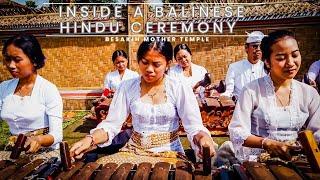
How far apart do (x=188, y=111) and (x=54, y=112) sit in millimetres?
1097

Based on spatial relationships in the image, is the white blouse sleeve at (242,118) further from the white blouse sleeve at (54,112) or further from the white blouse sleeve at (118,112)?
the white blouse sleeve at (54,112)

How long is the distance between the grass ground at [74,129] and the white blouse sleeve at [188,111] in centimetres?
298

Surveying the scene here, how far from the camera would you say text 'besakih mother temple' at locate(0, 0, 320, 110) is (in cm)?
859

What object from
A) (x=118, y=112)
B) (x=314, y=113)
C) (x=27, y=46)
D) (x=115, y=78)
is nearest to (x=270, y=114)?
(x=314, y=113)

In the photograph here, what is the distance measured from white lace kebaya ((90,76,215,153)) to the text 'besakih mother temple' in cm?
624

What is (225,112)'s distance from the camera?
6105 millimetres

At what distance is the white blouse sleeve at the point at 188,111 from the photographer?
281cm

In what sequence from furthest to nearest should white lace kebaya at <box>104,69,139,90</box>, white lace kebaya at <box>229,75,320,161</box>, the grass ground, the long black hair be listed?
white lace kebaya at <box>104,69,139,90</box> → the grass ground → the long black hair → white lace kebaya at <box>229,75,320,161</box>

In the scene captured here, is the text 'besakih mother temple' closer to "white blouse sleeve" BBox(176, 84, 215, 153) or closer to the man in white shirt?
the man in white shirt

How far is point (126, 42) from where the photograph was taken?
9.27 metres

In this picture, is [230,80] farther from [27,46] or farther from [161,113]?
[27,46]

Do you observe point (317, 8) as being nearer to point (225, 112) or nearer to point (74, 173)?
point (225, 112)

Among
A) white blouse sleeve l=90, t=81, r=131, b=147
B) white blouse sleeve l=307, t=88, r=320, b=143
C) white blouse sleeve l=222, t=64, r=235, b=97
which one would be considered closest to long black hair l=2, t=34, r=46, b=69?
white blouse sleeve l=90, t=81, r=131, b=147

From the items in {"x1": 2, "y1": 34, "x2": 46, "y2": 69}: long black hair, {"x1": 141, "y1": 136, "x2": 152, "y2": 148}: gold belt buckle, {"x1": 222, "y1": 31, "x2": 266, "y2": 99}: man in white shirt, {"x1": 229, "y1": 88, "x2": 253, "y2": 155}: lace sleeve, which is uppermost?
{"x1": 2, "y1": 34, "x2": 46, "y2": 69}: long black hair
